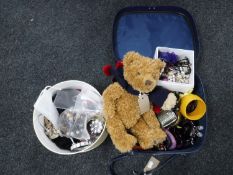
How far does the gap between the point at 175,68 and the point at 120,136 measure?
0.98 feet

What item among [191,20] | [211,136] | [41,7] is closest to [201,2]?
[191,20]

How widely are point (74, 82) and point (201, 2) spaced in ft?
2.15

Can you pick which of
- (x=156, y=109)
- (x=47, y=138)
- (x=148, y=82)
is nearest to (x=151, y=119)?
(x=156, y=109)

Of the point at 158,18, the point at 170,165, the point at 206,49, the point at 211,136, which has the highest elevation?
the point at 158,18

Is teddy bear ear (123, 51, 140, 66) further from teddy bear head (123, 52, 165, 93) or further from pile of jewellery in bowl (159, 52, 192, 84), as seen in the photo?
pile of jewellery in bowl (159, 52, 192, 84)

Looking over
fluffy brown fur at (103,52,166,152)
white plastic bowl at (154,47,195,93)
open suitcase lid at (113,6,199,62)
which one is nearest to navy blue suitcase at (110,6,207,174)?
open suitcase lid at (113,6,199,62)

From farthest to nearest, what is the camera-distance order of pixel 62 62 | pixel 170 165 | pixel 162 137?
pixel 62 62, pixel 170 165, pixel 162 137

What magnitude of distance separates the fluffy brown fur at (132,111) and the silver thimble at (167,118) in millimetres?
18

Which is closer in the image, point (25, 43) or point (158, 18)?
point (158, 18)

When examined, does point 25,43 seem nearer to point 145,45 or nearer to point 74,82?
point 74,82

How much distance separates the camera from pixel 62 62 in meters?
1.29

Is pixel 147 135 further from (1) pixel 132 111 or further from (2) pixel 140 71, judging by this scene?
(2) pixel 140 71

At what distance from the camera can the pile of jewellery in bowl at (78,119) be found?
106 cm

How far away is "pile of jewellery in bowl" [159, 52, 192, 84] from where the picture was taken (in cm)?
103
